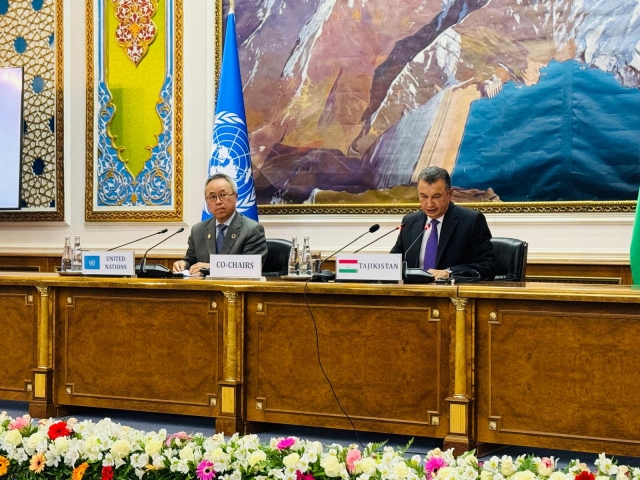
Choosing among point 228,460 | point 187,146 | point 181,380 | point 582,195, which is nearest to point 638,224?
point 582,195

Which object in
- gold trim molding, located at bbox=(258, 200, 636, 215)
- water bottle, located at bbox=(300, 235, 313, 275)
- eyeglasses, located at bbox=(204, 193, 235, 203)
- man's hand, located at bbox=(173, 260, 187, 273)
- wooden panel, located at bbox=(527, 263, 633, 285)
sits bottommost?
wooden panel, located at bbox=(527, 263, 633, 285)

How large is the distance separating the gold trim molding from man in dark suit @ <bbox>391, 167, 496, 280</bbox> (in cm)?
113

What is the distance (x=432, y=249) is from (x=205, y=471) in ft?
8.72

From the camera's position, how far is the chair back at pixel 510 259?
4.82 meters

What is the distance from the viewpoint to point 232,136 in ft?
21.1

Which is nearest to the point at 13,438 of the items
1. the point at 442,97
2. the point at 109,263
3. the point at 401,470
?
the point at 401,470

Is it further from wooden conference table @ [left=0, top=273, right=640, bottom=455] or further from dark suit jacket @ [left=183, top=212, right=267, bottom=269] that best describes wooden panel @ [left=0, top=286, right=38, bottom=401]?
dark suit jacket @ [left=183, top=212, right=267, bottom=269]

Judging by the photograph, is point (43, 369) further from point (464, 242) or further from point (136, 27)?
point (136, 27)

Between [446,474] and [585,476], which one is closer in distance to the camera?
[585,476]

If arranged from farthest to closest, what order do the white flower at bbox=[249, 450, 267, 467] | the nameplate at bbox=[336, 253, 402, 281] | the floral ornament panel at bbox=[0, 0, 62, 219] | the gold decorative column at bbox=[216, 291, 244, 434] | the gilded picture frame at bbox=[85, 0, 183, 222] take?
the floral ornament panel at bbox=[0, 0, 62, 219] → the gilded picture frame at bbox=[85, 0, 183, 222] → the gold decorative column at bbox=[216, 291, 244, 434] → the nameplate at bbox=[336, 253, 402, 281] → the white flower at bbox=[249, 450, 267, 467]

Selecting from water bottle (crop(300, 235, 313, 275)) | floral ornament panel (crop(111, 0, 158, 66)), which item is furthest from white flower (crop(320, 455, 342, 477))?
floral ornament panel (crop(111, 0, 158, 66))

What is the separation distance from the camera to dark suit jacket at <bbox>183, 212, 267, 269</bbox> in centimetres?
514

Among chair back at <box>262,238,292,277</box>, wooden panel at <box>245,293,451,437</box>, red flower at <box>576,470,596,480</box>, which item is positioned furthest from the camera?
chair back at <box>262,238,292,277</box>

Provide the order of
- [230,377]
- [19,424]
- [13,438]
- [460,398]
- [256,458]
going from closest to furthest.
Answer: [256,458]
[13,438]
[19,424]
[460,398]
[230,377]
